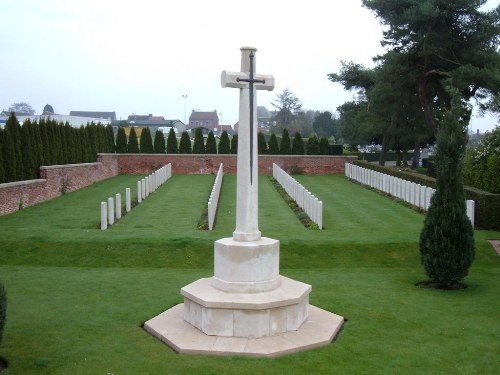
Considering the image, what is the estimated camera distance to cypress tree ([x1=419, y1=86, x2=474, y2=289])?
9250 mm

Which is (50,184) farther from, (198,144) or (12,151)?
(198,144)

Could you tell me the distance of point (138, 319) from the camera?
758 centimetres

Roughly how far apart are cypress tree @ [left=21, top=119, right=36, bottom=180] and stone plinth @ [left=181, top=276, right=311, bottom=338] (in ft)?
50.1

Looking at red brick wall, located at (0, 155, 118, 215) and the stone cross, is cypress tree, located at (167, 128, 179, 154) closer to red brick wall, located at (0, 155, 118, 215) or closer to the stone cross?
red brick wall, located at (0, 155, 118, 215)

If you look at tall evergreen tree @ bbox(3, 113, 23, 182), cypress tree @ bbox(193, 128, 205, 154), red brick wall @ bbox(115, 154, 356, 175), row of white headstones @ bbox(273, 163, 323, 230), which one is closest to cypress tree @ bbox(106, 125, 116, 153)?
red brick wall @ bbox(115, 154, 356, 175)

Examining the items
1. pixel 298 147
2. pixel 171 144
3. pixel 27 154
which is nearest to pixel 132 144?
pixel 171 144

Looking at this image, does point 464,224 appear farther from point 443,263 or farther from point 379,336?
point 379,336

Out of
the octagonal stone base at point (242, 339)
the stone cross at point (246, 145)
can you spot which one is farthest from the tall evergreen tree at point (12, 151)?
the stone cross at point (246, 145)

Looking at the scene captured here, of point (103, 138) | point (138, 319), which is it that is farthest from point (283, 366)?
point (103, 138)

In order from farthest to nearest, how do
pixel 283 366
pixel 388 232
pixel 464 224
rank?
pixel 388 232, pixel 464 224, pixel 283 366

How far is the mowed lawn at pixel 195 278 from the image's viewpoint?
6074mm

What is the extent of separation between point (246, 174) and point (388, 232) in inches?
285

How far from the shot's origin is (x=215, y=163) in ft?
116

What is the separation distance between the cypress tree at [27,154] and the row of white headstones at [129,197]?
3.18 meters
